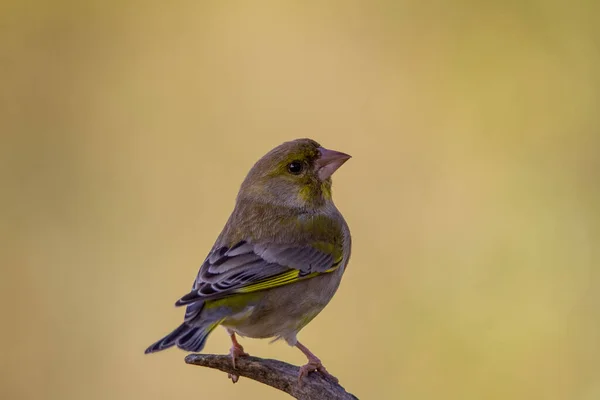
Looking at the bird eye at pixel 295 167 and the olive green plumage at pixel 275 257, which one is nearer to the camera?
the olive green plumage at pixel 275 257

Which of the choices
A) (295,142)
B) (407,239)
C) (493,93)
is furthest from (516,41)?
(295,142)

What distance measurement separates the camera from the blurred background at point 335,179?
23.4ft

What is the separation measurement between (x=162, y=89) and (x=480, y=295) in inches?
134

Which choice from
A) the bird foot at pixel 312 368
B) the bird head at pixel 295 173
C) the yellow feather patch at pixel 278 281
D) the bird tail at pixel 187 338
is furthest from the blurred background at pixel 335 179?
the bird tail at pixel 187 338

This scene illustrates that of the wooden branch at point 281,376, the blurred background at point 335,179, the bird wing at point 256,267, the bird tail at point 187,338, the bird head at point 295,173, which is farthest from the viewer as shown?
the blurred background at point 335,179

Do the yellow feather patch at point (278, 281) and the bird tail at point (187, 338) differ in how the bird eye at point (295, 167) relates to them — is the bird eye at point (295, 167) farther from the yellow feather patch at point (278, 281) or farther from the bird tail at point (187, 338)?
the bird tail at point (187, 338)

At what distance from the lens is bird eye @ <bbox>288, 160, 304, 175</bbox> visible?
5.38 meters

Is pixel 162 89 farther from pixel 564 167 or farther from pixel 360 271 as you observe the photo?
pixel 564 167

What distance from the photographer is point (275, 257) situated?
191 inches

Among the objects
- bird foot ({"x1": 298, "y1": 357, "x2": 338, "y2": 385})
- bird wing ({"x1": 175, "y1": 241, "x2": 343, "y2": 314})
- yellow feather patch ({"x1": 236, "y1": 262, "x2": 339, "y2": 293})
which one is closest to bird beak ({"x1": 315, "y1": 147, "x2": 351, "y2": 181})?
bird wing ({"x1": 175, "y1": 241, "x2": 343, "y2": 314})

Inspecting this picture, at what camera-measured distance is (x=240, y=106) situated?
8438mm

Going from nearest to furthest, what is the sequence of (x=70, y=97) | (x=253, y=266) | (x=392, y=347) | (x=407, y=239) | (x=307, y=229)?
(x=253, y=266) → (x=307, y=229) → (x=392, y=347) → (x=407, y=239) → (x=70, y=97)

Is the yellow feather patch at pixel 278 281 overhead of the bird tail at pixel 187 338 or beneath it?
overhead

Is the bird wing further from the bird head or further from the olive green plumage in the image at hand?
the bird head
